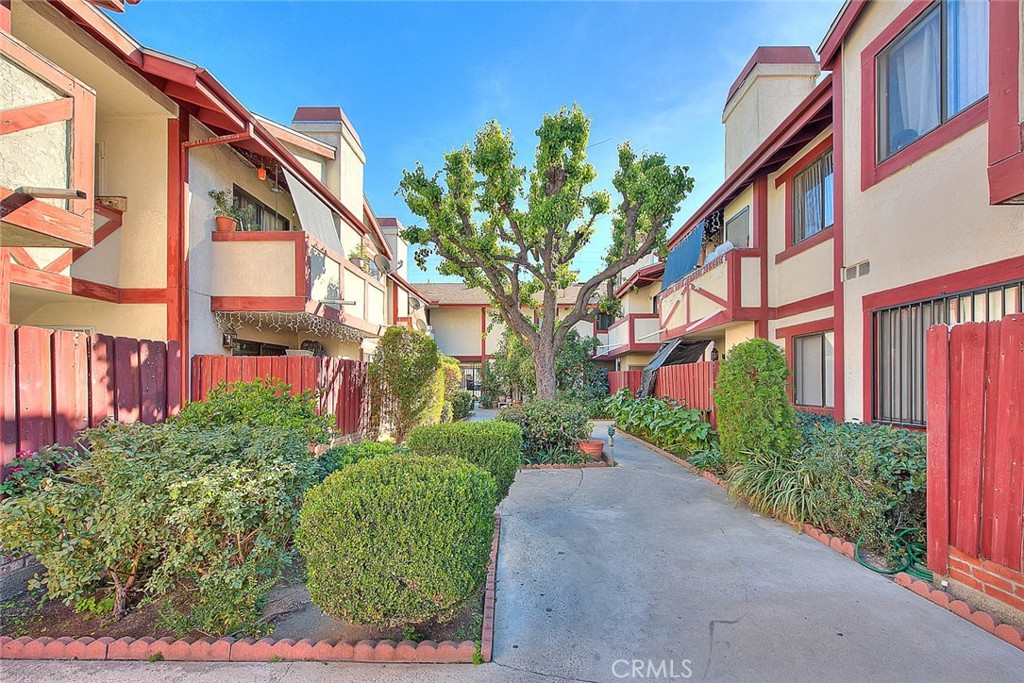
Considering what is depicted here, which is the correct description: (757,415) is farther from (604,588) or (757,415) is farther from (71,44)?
(71,44)

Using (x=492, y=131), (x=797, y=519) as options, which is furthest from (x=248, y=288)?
(x=797, y=519)

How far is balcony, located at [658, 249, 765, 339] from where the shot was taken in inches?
404

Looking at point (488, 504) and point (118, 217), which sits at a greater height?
point (118, 217)

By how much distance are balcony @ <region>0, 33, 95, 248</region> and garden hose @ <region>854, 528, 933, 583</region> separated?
8.07 m

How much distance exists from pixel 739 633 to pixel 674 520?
245cm

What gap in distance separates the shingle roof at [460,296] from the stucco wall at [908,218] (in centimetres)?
1805

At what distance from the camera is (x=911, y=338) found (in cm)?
607

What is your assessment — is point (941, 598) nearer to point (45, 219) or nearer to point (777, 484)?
point (777, 484)

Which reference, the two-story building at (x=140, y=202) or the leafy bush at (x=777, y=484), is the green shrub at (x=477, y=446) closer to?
the leafy bush at (x=777, y=484)

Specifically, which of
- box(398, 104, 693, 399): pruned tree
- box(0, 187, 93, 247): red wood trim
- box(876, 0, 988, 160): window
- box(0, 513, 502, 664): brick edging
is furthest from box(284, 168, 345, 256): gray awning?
box(876, 0, 988, 160): window

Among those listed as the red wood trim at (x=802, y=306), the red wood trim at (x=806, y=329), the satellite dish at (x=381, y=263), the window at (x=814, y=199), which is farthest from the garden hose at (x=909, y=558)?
the satellite dish at (x=381, y=263)

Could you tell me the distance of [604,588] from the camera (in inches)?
152

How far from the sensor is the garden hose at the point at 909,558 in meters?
4.01
